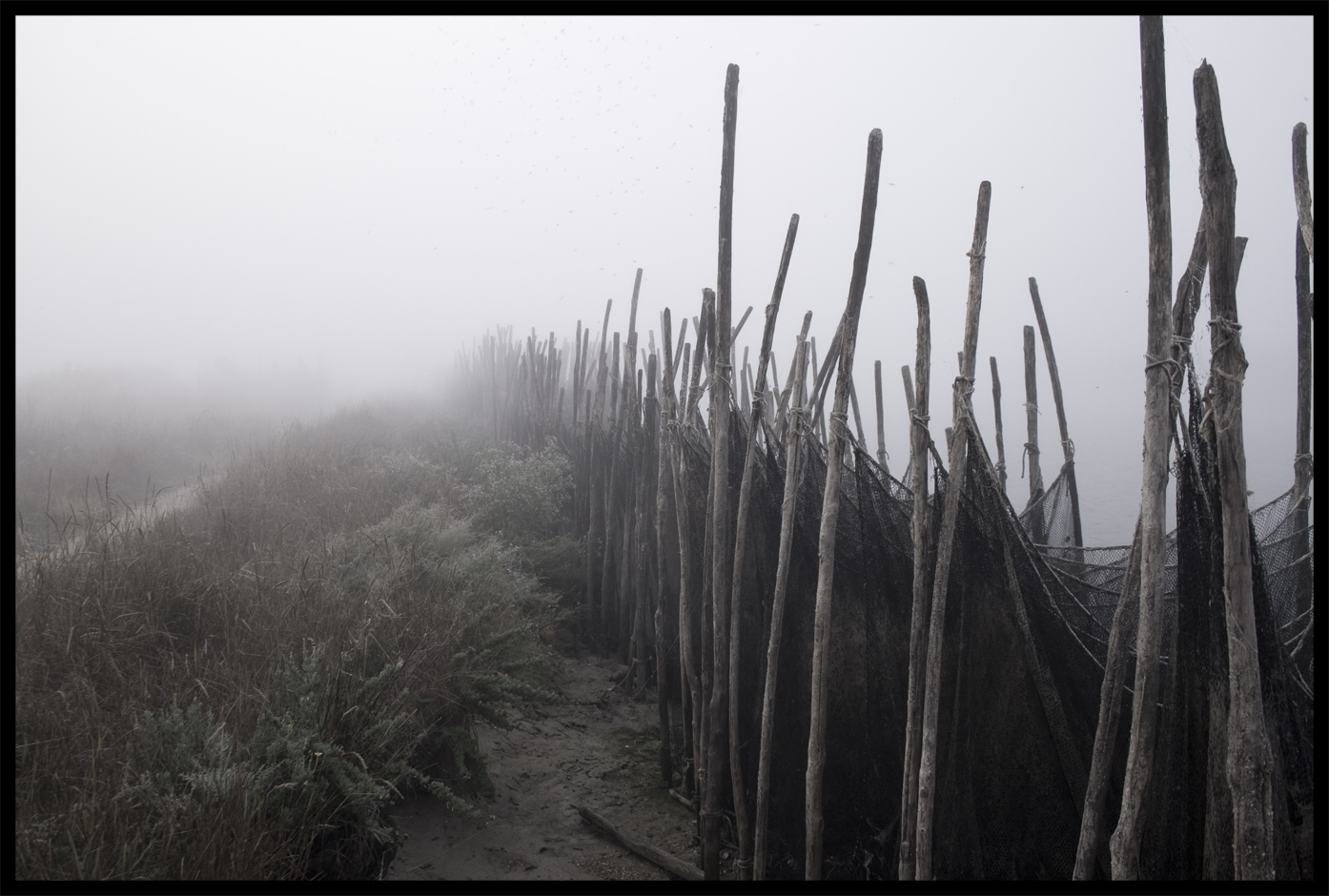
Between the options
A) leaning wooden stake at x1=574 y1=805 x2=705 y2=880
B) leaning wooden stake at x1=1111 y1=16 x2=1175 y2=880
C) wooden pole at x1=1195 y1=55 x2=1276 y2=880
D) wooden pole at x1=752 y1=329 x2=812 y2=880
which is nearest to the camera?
wooden pole at x1=1195 y1=55 x2=1276 y2=880

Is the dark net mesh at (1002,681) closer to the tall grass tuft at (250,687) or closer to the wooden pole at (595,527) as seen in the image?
the tall grass tuft at (250,687)

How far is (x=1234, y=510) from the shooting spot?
59.3 inches

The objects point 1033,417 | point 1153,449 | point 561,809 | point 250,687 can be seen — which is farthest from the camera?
point 1033,417

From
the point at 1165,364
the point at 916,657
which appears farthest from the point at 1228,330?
the point at 916,657

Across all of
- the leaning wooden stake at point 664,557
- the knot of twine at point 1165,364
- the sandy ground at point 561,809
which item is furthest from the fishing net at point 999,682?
the leaning wooden stake at point 664,557

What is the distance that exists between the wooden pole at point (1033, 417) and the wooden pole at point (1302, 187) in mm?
2411

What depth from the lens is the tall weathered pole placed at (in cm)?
318

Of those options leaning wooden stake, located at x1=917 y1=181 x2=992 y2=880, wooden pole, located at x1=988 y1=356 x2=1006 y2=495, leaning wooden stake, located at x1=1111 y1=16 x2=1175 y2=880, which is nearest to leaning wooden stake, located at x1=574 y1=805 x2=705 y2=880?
leaning wooden stake, located at x1=917 y1=181 x2=992 y2=880

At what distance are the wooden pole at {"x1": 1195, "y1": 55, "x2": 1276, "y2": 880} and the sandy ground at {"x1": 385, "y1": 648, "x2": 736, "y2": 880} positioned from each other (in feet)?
8.04

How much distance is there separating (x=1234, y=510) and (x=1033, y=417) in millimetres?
3740

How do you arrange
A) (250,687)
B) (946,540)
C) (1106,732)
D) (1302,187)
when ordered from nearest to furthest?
(1106,732) < (1302,187) < (946,540) < (250,687)

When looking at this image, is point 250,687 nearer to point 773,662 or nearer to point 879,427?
point 773,662

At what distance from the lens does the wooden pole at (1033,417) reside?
4.89m

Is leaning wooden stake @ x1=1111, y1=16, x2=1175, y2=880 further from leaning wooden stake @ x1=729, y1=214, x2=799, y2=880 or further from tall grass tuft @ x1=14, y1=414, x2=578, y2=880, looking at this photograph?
tall grass tuft @ x1=14, y1=414, x2=578, y2=880
